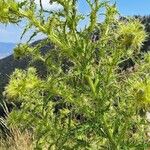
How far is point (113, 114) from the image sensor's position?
3744 mm

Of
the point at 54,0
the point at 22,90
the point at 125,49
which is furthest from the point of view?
the point at 22,90

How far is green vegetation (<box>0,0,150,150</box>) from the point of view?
3.46 metres

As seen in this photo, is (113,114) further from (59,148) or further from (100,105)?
(59,148)

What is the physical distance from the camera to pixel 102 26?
147 inches

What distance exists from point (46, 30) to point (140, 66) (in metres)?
0.79

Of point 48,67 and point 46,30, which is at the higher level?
point 46,30

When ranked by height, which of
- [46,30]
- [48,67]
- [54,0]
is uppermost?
[54,0]

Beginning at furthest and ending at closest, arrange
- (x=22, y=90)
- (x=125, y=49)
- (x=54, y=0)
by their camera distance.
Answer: (x=22, y=90)
(x=125, y=49)
(x=54, y=0)

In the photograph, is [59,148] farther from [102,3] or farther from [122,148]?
[102,3]

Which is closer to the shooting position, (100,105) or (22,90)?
(100,105)

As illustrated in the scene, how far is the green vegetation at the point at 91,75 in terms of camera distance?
346 cm

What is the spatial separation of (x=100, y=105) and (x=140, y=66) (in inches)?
18.1

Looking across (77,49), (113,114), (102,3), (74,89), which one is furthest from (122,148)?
(102,3)

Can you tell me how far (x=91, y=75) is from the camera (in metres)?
3.58
